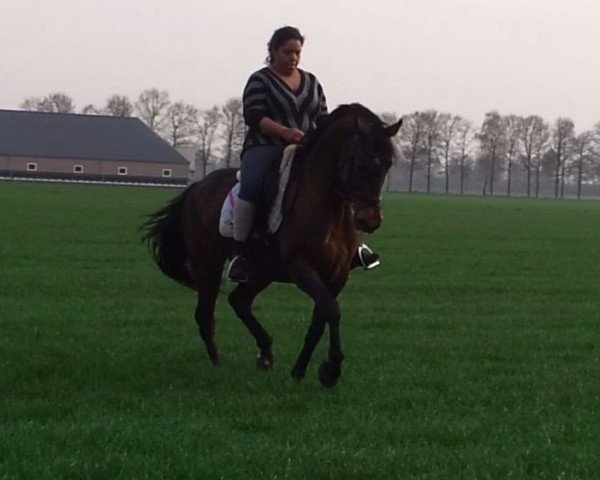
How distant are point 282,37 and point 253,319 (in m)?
2.79

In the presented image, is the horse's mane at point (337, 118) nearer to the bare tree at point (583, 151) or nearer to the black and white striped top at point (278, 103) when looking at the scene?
the black and white striped top at point (278, 103)

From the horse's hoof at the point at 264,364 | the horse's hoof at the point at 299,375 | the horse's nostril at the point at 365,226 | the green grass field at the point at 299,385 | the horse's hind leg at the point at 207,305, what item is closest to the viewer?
the green grass field at the point at 299,385

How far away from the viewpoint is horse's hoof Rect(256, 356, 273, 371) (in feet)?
32.6

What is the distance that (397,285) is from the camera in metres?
18.4

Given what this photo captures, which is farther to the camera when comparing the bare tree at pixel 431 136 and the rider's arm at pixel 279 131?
the bare tree at pixel 431 136

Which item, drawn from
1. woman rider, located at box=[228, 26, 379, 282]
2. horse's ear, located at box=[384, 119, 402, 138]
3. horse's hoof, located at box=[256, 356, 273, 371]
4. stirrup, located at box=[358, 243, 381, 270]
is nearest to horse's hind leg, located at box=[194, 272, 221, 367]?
horse's hoof, located at box=[256, 356, 273, 371]

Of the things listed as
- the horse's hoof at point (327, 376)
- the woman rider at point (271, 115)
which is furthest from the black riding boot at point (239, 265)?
the horse's hoof at point (327, 376)

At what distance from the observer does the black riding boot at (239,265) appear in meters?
9.72

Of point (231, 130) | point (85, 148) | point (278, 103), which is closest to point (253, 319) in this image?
point (278, 103)

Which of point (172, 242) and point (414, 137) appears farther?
point (414, 137)

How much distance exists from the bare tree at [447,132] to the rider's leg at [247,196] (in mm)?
141407

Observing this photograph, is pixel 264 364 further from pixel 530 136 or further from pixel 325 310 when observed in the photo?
pixel 530 136

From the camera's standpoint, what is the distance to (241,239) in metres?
9.73

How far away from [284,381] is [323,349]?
206 cm
